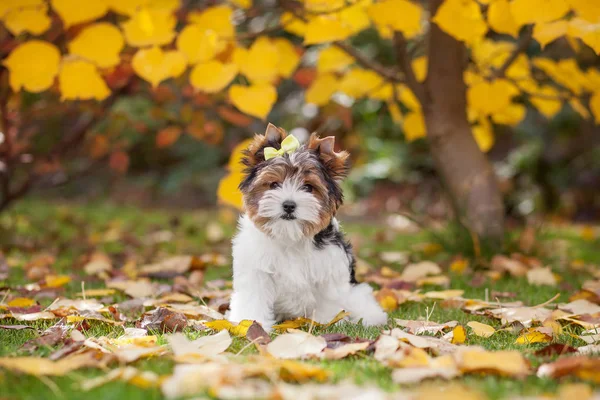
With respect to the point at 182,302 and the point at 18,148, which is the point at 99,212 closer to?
the point at 18,148

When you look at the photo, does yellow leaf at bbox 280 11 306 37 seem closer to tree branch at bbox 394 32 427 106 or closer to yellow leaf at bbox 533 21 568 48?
tree branch at bbox 394 32 427 106

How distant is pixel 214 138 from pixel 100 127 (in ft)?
9.59

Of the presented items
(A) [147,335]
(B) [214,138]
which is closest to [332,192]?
(A) [147,335]

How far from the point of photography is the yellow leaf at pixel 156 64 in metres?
4.41

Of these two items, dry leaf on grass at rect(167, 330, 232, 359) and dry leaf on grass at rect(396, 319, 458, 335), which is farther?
dry leaf on grass at rect(396, 319, 458, 335)

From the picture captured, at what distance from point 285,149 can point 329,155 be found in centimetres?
26

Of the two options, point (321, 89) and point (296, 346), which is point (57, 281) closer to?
point (296, 346)

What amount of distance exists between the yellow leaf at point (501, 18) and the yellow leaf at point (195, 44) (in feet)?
6.24

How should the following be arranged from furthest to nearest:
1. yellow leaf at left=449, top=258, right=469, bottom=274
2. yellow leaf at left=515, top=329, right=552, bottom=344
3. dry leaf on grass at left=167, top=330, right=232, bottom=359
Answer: yellow leaf at left=449, top=258, right=469, bottom=274 < yellow leaf at left=515, top=329, right=552, bottom=344 < dry leaf on grass at left=167, top=330, right=232, bottom=359

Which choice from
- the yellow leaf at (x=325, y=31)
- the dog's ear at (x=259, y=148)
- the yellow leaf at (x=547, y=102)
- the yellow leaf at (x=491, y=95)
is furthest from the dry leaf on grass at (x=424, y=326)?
the yellow leaf at (x=547, y=102)

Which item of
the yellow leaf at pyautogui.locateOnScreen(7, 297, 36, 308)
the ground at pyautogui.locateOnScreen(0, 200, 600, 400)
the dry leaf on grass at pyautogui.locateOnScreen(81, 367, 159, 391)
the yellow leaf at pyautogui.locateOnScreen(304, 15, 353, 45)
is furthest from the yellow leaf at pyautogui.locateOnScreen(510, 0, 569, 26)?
the yellow leaf at pyautogui.locateOnScreen(7, 297, 36, 308)

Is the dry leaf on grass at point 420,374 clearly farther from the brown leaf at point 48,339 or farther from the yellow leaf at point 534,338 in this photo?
the brown leaf at point 48,339

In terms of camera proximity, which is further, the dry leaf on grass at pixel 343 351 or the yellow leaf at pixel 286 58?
the yellow leaf at pixel 286 58

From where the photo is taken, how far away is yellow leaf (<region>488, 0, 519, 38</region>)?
4207 millimetres
